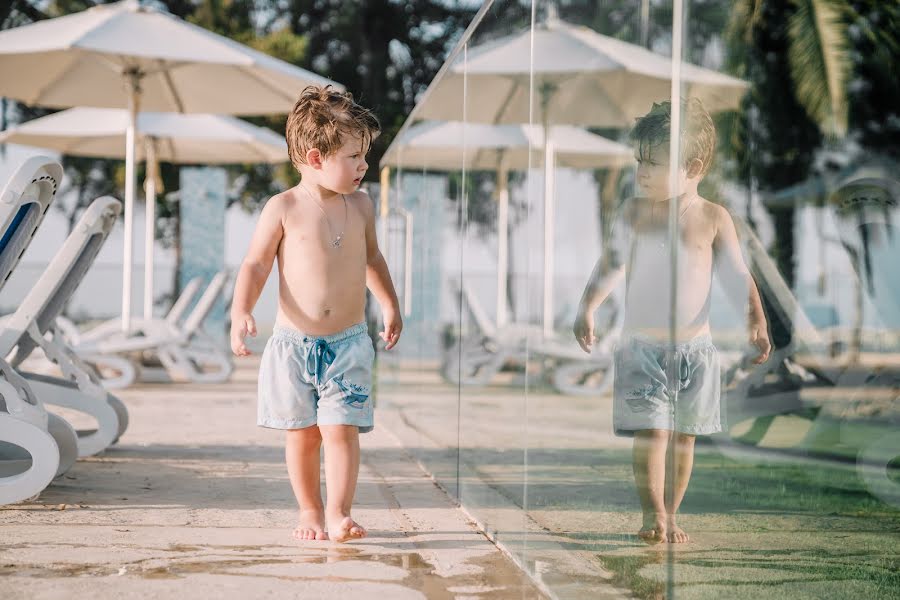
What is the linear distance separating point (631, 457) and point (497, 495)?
4.44ft

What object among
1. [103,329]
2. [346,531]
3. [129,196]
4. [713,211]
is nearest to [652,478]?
[713,211]

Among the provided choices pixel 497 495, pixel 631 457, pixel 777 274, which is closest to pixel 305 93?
pixel 497 495

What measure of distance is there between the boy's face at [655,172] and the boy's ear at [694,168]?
0.04 ft

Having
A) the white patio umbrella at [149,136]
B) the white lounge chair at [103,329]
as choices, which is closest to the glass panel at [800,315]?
the white patio umbrella at [149,136]

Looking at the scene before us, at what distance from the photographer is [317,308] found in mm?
→ 3402

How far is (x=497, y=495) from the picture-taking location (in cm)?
345

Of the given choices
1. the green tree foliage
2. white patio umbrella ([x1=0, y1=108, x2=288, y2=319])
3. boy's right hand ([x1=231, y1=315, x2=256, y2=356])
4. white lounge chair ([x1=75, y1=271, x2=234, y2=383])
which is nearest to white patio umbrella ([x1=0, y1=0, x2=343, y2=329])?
white lounge chair ([x1=75, y1=271, x2=234, y2=383])

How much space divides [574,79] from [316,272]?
1125mm

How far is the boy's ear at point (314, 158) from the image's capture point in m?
3.43

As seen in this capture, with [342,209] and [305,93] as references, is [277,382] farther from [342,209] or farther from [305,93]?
[305,93]

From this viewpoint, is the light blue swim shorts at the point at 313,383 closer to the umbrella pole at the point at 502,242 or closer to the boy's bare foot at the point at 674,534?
the umbrella pole at the point at 502,242

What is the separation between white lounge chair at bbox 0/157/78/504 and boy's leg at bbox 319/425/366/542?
36.1 inches

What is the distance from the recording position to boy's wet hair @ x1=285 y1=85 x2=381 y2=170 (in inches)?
134

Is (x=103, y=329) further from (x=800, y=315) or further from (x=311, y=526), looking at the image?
(x=311, y=526)
